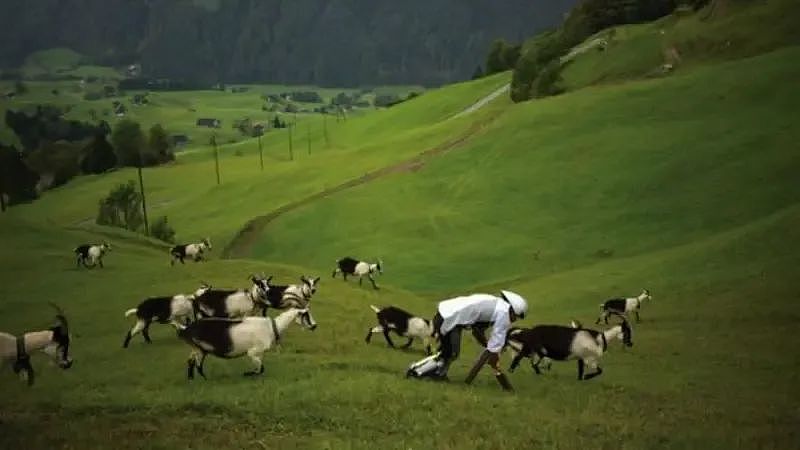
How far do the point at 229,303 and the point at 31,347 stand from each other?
25.9 feet

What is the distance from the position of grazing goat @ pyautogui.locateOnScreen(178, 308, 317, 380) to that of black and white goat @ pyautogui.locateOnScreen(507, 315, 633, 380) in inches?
276

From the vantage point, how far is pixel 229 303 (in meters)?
27.6

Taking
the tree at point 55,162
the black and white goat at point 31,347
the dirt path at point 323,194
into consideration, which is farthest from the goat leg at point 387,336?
the tree at point 55,162

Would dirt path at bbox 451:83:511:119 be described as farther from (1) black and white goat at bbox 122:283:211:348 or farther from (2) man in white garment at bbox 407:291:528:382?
(2) man in white garment at bbox 407:291:528:382

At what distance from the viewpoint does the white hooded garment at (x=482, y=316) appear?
20000 mm

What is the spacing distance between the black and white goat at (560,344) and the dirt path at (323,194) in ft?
168

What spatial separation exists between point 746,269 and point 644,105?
3954 centimetres

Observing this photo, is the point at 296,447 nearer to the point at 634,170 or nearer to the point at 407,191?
the point at 634,170

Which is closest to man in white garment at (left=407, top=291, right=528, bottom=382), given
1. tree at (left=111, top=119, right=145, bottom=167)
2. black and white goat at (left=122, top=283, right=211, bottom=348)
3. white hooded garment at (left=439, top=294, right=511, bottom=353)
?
white hooded garment at (left=439, top=294, right=511, bottom=353)

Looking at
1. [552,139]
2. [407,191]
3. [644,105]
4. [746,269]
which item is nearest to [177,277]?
[746,269]

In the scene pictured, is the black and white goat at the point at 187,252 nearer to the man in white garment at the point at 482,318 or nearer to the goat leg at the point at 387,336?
the goat leg at the point at 387,336

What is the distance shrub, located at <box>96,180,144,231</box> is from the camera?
310 feet

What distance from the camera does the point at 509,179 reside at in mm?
71250

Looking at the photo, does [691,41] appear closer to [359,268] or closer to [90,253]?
[359,268]
